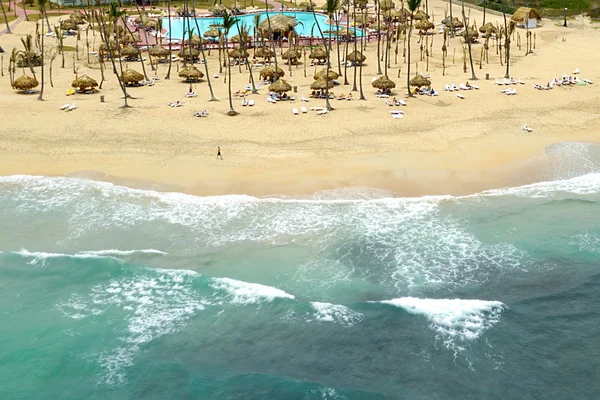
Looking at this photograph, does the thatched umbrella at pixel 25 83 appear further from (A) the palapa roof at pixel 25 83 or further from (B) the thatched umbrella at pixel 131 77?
(B) the thatched umbrella at pixel 131 77

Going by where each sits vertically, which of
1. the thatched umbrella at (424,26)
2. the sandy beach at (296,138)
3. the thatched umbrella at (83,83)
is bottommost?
the sandy beach at (296,138)

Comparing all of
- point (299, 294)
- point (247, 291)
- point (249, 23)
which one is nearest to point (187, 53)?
point (249, 23)

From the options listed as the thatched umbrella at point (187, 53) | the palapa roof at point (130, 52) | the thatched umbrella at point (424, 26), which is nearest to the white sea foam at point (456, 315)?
the thatched umbrella at point (187, 53)

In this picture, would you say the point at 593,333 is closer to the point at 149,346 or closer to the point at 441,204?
the point at 441,204

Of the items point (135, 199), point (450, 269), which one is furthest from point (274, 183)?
point (450, 269)

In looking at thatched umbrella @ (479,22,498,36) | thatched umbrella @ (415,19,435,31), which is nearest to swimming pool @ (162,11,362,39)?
thatched umbrella @ (415,19,435,31)

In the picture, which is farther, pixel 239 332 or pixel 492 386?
pixel 239 332
